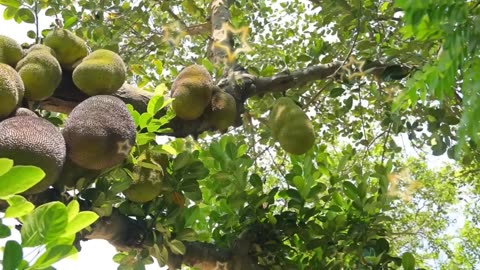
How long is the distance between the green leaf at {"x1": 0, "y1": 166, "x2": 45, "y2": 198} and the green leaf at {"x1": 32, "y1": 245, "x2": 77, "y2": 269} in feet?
0.26

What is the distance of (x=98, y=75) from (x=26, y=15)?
19.5 inches

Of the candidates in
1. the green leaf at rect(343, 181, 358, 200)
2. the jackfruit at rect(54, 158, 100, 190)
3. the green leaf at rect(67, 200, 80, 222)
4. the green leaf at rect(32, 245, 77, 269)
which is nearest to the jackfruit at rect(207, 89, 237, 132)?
the green leaf at rect(343, 181, 358, 200)

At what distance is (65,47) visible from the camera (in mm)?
1453

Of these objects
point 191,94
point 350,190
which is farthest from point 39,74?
point 350,190

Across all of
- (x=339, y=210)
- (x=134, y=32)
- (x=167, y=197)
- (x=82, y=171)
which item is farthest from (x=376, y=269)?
(x=134, y=32)

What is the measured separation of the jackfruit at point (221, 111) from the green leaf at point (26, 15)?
59 centimetres

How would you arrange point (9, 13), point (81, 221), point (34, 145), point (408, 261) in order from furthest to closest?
1. point (9, 13)
2. point (408, 261)
3. point (34, 145)
4. point (81, 221)

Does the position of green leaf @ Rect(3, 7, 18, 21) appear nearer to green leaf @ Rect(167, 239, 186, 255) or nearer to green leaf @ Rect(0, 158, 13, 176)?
green leaf @ Rect(167, 239, 186, 255)

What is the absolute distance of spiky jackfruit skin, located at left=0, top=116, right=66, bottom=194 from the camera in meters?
1.05

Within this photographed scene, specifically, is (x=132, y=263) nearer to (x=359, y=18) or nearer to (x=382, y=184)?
(x=382, y=184)

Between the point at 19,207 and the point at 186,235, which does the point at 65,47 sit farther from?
the point at 19,207

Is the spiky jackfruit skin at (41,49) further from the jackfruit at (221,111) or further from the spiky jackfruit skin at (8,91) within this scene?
the jackfruit at (221,111)

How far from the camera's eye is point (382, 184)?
1.68 meters

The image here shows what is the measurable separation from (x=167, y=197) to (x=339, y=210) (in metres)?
0.52
